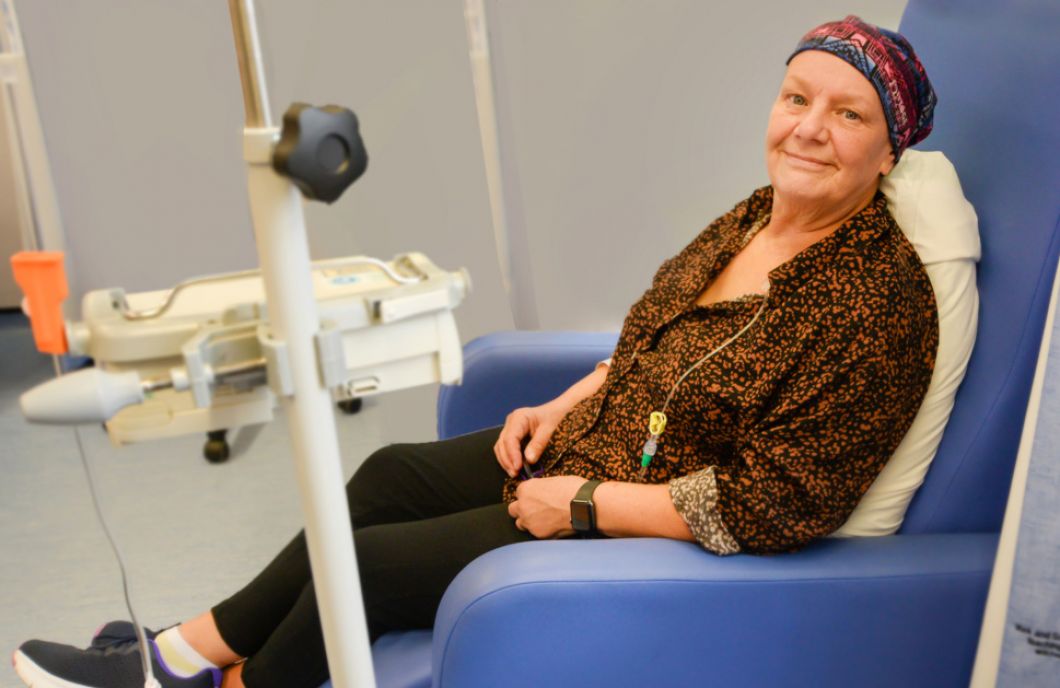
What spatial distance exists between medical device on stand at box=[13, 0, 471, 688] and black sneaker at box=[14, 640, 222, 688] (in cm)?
58

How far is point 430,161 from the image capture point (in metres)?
2.37

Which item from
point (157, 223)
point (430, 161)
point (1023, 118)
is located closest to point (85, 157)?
point (157, 223)

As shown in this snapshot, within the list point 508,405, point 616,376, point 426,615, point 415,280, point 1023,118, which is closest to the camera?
point 415,280

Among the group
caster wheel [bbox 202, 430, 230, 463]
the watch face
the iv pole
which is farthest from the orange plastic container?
caster wheel [bbox 202, 430, 230, 463]

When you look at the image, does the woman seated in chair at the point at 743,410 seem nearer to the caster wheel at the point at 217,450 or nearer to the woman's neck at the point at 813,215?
the woman's neck at the point at 813,215

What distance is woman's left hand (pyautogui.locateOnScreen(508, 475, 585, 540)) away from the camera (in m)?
1.26

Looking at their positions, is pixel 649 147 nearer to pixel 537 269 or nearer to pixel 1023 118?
pixel 537 269

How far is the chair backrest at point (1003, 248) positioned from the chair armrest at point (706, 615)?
3.2 inches

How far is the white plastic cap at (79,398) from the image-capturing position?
71 centimetres

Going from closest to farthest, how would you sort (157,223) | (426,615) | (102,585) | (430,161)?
1. (426,615)
2. (102,585)
3. (430,161)
4. (157,223)

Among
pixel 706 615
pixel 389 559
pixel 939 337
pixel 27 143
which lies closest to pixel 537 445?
pixel 389 559

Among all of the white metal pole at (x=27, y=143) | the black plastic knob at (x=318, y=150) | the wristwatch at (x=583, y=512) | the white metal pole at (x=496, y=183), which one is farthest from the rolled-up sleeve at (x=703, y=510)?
the white metal pole at (x=27, y=143)

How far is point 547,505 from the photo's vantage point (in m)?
1.27

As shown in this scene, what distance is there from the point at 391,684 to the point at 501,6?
1.61 m
